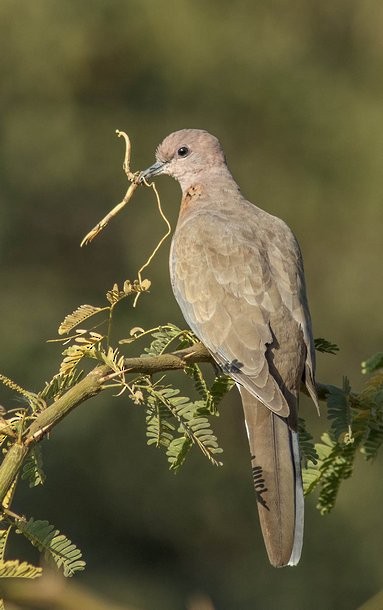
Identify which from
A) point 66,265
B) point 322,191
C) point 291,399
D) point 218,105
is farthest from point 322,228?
point 291,399

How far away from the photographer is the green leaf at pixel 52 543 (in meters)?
2.18

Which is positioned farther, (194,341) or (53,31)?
(53,31)

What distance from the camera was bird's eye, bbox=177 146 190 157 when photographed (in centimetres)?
533

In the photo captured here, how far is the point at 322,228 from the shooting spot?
11.0 metres

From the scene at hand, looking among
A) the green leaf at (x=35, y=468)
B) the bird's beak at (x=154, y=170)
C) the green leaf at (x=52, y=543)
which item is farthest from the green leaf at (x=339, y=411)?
the bird's beak at (x=154, y=170)

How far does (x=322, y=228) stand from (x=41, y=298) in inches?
112

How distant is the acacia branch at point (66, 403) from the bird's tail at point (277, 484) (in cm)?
70

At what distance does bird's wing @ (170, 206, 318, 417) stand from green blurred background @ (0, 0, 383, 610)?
5.30 meters

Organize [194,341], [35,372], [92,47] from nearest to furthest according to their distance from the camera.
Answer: [194,341] → [35,372] → [92,47]

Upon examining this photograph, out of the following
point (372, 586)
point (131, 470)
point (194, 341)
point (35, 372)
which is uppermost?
point (194, 341)

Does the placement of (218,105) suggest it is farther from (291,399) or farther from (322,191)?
(291,399)

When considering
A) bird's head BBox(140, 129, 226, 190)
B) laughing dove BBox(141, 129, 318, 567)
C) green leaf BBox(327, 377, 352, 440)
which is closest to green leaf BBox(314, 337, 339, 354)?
laughing dove BBox(141, 129, 318, 567)

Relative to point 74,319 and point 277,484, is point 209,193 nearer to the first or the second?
point 277,484

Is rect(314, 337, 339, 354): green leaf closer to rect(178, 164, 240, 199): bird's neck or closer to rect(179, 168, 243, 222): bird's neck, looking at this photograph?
rect(179, 168, 243, 222): bird's neck
